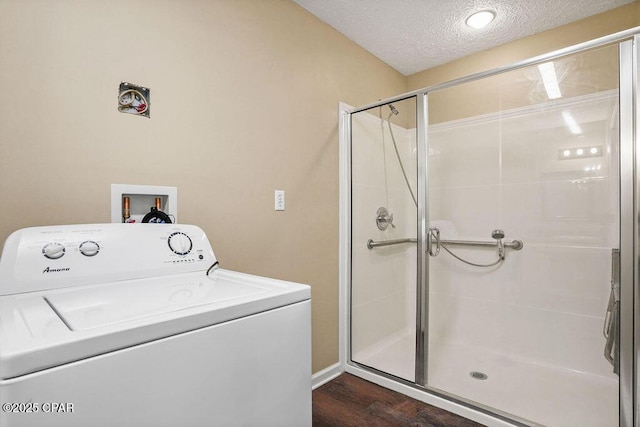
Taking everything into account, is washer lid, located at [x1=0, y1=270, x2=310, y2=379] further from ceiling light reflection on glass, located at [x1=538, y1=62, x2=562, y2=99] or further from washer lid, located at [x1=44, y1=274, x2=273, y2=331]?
ceiling light reflection on glass, located at [x1=538, y1=62, x2=562, y2=99]

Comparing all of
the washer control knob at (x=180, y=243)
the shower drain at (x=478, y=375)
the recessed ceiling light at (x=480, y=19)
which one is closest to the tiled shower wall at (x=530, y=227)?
the shower drain at (x=478, y=375)

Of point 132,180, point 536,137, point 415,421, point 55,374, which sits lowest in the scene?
point 415,421

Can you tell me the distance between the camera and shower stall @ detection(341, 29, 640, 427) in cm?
153

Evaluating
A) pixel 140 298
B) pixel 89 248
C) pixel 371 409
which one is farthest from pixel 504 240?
pixel 89 248

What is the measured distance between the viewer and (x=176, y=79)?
1.42 m

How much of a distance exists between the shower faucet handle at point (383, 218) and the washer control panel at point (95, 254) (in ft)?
4.40

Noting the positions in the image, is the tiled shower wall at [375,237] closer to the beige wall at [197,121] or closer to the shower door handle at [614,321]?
the beige wall at [197,121]

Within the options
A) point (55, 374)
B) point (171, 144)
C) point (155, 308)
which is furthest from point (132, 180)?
point (55, 374)

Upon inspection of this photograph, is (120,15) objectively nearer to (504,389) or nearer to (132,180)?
(132,180)

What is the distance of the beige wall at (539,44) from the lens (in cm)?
203

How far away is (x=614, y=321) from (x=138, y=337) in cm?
181

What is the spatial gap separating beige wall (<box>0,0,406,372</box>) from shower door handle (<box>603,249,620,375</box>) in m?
1.40

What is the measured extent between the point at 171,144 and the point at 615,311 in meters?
2.01

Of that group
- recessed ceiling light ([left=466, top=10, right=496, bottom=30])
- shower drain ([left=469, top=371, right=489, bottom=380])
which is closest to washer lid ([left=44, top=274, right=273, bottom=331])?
shower drain ([left=469, top=371, right=489, bottom=380])
